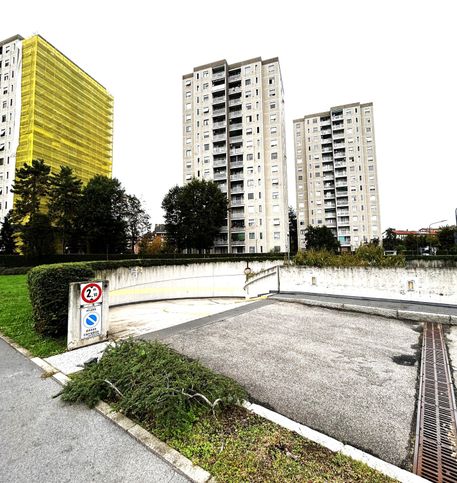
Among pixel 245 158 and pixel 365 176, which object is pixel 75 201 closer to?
pixel 245 158

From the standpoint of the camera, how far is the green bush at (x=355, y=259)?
38.2 ft

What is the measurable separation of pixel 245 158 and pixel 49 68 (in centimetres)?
3901

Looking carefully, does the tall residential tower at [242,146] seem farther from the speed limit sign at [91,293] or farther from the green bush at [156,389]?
the green bush at [156,389]

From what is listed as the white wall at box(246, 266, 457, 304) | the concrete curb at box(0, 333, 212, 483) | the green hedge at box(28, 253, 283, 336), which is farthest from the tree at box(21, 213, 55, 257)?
the concrete curb at box(0, 333, 212, 483)

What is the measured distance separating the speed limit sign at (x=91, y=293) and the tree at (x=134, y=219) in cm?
3196

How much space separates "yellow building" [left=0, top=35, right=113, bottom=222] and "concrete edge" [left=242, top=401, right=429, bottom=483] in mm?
52144

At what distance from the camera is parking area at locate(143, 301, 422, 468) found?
3.08 metres

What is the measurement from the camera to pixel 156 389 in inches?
125

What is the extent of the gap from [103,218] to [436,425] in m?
35.7

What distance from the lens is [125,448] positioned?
Answer: 8.70ft

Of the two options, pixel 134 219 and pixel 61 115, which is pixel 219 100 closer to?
pixel 134 219

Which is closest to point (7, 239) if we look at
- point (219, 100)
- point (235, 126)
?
point (235, 126)

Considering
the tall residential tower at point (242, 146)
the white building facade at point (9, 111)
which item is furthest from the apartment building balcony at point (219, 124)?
the white building facade at point (9, 111)

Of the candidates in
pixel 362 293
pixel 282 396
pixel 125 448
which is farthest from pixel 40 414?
pixel 362 293
